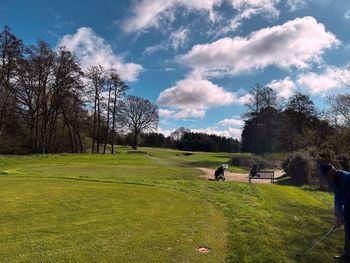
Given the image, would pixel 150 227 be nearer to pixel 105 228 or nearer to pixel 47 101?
pixel 105 228

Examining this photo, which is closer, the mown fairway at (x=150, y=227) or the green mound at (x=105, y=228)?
the green mound at (x=105, y=228)

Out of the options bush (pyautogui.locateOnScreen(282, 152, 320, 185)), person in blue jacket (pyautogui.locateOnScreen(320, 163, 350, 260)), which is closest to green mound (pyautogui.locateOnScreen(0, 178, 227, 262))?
person in blue jacket (pyautogui.locateOnScreen(320, 163, 350, 260))

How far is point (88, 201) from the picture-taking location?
491 inches

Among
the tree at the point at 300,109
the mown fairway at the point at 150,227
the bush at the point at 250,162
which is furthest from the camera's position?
the tree at the point at 300,109

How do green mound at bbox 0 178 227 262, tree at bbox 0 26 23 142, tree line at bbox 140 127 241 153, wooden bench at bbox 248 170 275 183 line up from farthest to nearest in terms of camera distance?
tree line at bbox 140 127 241 153 < tree at bbox 0 26 23 142 < wooden bench at bbox 248 170 275 183 < green mound at bbox 0 178 227 262

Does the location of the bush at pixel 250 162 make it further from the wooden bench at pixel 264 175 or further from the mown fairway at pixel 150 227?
the mown fairway at pixel 150 227

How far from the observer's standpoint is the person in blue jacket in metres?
7.53

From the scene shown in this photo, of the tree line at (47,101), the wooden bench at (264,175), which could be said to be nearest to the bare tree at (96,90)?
the tree line at (47,101)

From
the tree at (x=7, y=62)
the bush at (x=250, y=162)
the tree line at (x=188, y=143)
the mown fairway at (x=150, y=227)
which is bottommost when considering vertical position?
the mown fairway at (x=150, y=227)

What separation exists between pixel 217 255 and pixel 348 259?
119 inches

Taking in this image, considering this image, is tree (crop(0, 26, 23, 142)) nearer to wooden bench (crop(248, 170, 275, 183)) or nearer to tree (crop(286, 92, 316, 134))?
wooden bench (crop(248, 170, 275, 183))

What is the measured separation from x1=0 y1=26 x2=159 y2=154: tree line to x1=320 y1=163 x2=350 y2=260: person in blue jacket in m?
36.3

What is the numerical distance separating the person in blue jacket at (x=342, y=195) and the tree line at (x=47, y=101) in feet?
119

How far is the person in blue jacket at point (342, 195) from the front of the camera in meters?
7.53
